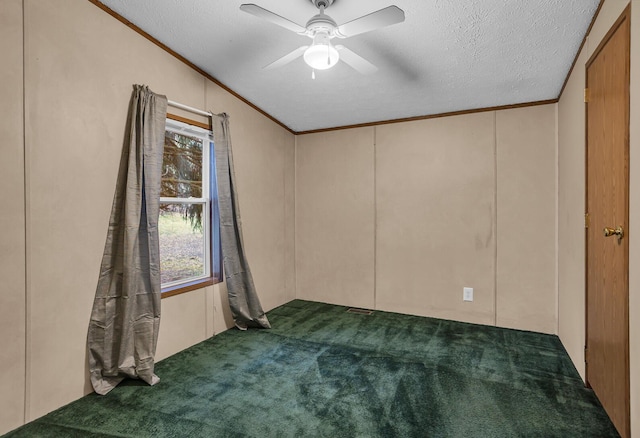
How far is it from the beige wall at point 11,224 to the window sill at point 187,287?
931 millimetres

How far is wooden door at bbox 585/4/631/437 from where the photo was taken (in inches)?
63.4

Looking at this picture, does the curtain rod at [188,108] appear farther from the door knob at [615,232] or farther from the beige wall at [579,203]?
the door knob at [615,232]

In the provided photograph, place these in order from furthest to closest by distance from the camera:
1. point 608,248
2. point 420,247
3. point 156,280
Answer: point 420,247, point 156,280, point 608,248

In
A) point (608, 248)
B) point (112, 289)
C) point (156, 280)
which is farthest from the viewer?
point (156, 280)

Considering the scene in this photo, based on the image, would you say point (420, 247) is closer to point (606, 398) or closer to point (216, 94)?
point (606, 398)

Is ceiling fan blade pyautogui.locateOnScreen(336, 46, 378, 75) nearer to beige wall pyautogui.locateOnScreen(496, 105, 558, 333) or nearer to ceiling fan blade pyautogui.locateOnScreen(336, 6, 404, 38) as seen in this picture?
ceiling fan blade pyautogui.locateOnScreen(336, 6, 404, 38)

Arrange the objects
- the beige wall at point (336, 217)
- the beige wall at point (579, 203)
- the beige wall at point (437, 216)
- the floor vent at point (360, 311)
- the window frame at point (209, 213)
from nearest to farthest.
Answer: the beige wall at point (579, 203), the window frame at point (209, 213), the beige wall at point (437, 216), the floor vent at point (360, 311), the beige wall at point (336, 217)

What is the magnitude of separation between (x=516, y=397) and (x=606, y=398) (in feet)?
1.46

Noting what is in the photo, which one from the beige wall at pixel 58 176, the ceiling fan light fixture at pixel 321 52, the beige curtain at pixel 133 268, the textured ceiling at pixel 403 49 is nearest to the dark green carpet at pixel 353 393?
the beige curtain at pixel 133 268

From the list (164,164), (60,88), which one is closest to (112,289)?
(164,164)

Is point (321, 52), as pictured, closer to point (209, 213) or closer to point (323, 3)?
point (323, 3)

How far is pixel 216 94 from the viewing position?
3236 millimetres

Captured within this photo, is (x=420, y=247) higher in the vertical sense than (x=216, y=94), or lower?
lower

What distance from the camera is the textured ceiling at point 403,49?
6.91 ft
